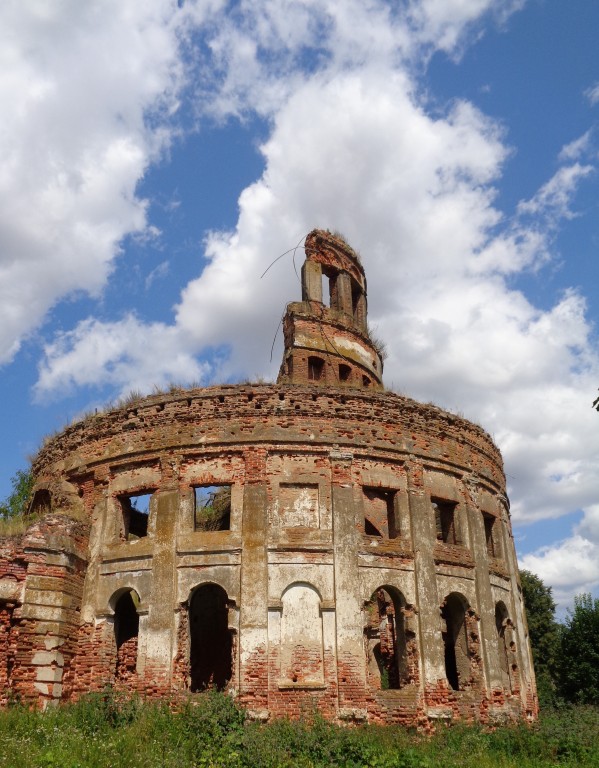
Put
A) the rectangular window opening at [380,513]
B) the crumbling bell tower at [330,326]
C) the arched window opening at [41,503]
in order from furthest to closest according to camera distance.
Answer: the crumbling bell tower at [330,326] → the arched window opening at [41,503] → the rectangular window opening at [380,513]

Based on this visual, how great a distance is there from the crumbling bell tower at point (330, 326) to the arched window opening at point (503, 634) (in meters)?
7.29

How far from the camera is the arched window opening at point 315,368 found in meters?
23.1

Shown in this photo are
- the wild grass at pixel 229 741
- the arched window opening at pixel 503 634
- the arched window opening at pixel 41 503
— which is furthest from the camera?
the arched window opening at pixel 41 503

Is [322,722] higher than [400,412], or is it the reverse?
[400,412]

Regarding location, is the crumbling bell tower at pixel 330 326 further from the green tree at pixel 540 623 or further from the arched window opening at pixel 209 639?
the green tree at pixel 540 623

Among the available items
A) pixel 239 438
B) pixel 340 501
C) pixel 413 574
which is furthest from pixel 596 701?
pixel 239 438

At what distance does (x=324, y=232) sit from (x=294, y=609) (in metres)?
15.2

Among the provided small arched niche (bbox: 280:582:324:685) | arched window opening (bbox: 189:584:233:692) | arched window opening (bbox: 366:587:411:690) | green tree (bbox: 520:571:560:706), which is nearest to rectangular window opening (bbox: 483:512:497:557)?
arched window opening (bbox: 366:587:411:690)

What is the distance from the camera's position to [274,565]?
1438 cm

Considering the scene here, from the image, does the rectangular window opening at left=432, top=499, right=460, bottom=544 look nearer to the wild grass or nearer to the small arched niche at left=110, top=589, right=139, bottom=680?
the wild grass

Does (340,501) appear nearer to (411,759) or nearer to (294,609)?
(294,609)

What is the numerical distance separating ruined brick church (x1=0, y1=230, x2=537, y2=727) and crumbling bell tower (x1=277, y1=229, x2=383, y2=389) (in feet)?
18.5

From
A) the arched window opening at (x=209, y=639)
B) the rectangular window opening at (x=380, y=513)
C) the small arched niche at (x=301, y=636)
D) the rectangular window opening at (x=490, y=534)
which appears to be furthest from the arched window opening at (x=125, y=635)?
the rectangular window opening at (x=490, y=534)

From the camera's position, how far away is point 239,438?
15539mm
